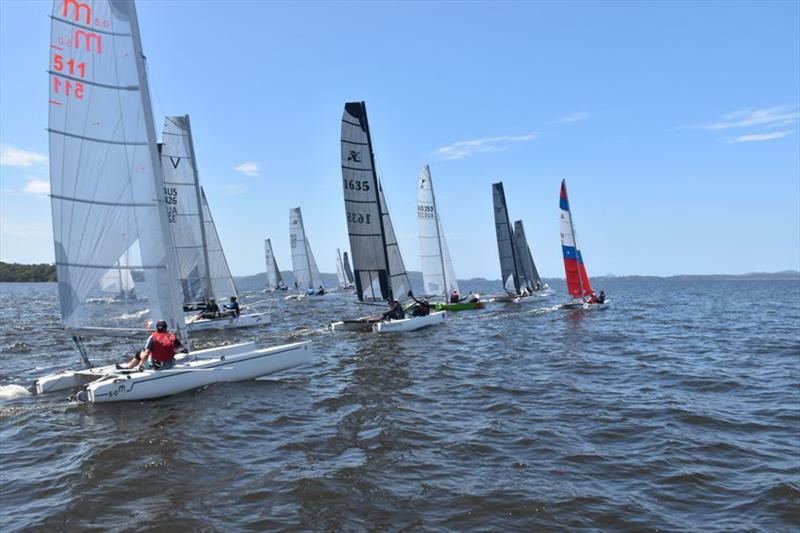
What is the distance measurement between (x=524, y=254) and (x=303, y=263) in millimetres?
27866

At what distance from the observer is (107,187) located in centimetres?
1126

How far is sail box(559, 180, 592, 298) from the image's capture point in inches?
1331

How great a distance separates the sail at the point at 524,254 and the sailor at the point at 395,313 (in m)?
21.2

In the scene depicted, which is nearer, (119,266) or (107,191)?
(107,191)

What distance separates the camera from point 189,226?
26188 mm

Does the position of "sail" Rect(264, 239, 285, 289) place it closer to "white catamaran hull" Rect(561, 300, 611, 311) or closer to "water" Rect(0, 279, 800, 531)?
"white catamaran hull" Rect(561, 300, 611, 311)

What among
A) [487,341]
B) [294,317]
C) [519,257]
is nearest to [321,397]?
[487,341]

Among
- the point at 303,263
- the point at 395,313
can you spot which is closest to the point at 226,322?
the point at 395,313

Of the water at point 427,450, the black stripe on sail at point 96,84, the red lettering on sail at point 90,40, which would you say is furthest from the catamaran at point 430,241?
the red lettering on sail at point 90,40

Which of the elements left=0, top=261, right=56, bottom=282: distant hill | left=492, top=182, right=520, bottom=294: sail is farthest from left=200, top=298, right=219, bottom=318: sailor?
left=0, top=261, right=56, bottom=282: distant hill

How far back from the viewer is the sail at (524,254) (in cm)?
4253

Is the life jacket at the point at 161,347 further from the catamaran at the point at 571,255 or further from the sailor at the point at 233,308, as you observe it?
the catamaran at the point at 571,255

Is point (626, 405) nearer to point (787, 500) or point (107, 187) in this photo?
point (787, 500)

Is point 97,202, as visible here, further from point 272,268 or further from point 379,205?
point 272,268
